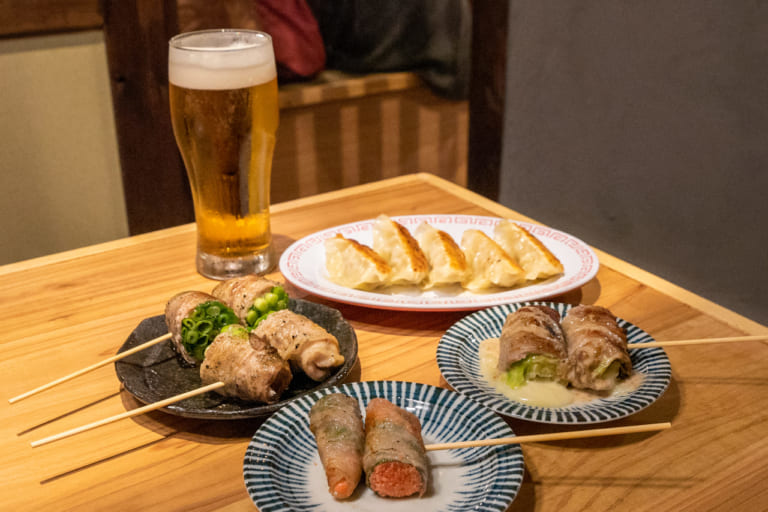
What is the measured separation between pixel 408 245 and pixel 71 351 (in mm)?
619

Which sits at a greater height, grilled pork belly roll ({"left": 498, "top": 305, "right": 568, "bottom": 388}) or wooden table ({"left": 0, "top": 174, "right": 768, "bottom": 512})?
grilled pork belly roll ({"left": 498, "top": 305, "right": 568, "bottom": 388})

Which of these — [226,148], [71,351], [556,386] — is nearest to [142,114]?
[226,148]

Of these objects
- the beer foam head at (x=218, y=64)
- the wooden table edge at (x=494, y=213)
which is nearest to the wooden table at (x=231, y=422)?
the wooden table edge at (x=494, y=213)

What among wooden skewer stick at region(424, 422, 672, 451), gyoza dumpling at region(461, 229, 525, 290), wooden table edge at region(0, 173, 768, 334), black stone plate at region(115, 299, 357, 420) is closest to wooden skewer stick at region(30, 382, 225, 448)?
black stone plate at region(115, 299, 357, 420)

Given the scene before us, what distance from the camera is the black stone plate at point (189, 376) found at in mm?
977

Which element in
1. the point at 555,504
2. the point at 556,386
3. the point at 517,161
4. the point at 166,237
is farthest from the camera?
the point at 517,161

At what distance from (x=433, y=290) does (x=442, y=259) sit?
0.06 meters

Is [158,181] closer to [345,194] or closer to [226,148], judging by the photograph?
[345,194]

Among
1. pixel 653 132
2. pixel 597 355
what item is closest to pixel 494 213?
pixel 597 355

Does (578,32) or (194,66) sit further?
(578,32)

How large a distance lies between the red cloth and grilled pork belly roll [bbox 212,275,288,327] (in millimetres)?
2040

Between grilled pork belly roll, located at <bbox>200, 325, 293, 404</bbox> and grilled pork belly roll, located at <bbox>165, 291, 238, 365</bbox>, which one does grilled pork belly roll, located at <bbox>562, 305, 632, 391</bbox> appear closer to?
grilled pork belly roll, located at <bbox>200, 325, 293, 404</bbox>

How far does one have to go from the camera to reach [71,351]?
1226 mm

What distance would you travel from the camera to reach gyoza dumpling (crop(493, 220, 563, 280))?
137 centimetres
